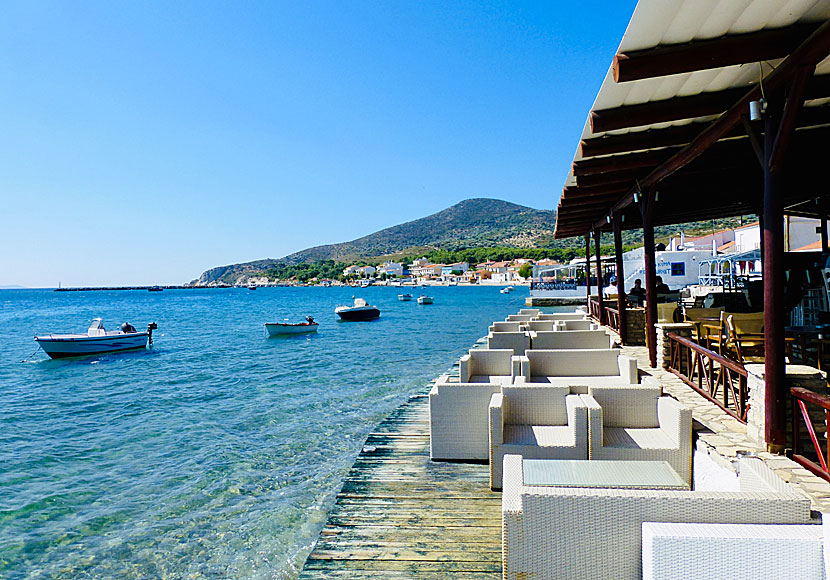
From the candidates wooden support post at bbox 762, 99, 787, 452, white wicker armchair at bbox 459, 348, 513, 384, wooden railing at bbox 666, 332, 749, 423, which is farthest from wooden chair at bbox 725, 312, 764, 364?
white wicker armchair at bbox 459, 348, 513, 384

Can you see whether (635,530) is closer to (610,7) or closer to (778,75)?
(778,75)

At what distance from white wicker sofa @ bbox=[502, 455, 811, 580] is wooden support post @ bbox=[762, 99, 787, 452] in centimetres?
154

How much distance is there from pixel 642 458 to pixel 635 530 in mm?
1785

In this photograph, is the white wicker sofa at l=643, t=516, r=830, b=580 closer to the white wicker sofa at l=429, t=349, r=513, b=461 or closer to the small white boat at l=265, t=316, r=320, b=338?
the white wicker sofa at l=429, t=349, r=513, b=461

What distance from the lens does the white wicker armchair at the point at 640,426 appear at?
3.74m

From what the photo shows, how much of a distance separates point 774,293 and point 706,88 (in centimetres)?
175

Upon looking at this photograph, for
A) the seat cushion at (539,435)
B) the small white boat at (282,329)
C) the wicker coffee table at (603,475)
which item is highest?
the wicker coffee table at (603,475)

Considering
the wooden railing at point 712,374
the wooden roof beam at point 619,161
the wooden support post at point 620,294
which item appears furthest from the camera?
the wooden support post at point 620,294

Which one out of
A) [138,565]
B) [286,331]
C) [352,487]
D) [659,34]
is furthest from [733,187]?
[286,331]

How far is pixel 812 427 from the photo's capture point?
3322 mm

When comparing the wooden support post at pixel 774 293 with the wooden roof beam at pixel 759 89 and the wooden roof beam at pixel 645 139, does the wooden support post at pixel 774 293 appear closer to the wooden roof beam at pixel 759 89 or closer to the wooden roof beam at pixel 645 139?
the wooden roof beam at pixel 759 89

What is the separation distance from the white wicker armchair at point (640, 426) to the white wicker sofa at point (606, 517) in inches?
58.0

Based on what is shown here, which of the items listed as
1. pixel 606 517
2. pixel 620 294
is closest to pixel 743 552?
pixel 606 517

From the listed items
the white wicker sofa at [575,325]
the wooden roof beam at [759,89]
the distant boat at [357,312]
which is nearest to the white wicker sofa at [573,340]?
the white wicker sofa at [575,325]
